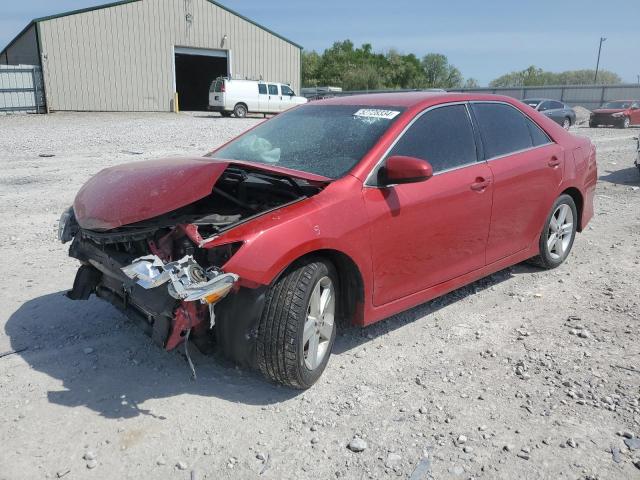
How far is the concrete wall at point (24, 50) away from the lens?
2723 cm

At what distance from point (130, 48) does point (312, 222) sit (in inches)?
1145

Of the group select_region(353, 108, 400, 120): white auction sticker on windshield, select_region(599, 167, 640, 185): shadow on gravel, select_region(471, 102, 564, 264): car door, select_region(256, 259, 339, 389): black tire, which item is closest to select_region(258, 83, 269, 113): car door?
select_region(599, 167, 640, 185): shadow on gravel

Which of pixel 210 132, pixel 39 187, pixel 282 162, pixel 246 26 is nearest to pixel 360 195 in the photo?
pixel 282 162

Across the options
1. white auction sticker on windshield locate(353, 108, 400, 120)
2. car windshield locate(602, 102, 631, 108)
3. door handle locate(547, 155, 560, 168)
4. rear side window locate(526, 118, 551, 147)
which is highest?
white auction sticker on windshield locate(353, 108, 400, 120)

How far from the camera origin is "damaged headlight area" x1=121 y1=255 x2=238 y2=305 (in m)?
2.71

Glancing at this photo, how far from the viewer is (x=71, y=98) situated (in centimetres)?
2738

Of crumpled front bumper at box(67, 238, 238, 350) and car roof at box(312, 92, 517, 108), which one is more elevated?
car roof at box(312, 92, 517, 108)

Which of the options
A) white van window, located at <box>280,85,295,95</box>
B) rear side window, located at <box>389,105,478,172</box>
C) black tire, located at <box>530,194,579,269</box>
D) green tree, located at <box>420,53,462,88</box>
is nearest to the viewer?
rear side window, located at <box>389,105,478,172</box>

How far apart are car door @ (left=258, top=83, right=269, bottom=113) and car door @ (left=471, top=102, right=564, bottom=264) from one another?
26.3 m

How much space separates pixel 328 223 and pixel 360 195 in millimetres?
356

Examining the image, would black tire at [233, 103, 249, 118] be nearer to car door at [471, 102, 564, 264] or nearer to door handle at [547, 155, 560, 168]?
car door at [471, 102, 564, 264]

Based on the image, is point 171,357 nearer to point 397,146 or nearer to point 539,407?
point 397,146

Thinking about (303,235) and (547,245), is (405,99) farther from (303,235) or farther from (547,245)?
(547,245)

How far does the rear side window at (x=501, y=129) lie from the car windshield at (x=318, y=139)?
0.91 metres
